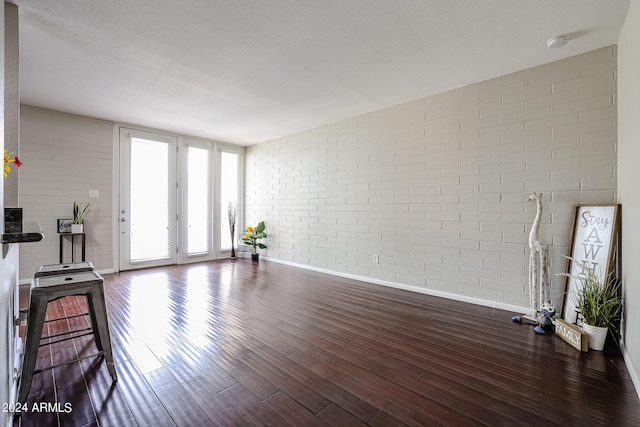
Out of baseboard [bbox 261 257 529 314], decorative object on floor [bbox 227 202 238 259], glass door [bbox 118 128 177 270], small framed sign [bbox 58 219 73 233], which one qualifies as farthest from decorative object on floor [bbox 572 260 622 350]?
small framed sign [bbox 58 219 73 233]

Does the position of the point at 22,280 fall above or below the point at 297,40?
below

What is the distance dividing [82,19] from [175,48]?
683 millimetres

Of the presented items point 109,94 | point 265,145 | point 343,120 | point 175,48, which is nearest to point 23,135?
point 109,94

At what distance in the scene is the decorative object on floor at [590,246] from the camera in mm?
2424

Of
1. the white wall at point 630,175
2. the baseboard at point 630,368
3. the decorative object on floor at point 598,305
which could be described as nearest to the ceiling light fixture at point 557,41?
the white wall at point 630,175

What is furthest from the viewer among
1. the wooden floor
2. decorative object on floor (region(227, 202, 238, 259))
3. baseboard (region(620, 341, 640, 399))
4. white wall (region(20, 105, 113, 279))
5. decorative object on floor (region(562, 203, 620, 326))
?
decorative object on floor (region(227, 202, 238, 259))

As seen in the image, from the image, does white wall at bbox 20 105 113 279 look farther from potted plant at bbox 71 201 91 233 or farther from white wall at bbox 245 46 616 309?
white wall at bbox 245 46 616 309

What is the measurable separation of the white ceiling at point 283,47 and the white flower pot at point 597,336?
2500 mm

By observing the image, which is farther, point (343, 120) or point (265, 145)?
point (265, 145)

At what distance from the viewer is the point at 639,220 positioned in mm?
1854

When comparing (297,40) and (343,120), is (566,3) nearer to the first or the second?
(297,40)

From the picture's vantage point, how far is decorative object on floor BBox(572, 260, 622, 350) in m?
2.23

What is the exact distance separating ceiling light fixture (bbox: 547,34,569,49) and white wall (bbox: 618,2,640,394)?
374mm

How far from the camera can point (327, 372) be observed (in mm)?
1975
